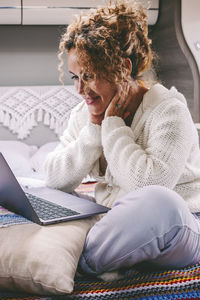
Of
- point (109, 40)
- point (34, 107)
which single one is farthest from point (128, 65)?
point (34, 107)

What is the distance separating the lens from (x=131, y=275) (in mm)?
1025

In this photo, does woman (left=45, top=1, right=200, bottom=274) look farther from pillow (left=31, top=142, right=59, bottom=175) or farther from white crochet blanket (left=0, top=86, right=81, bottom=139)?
white crochet blanket (left=0, top=86, right=81, bottom=139)

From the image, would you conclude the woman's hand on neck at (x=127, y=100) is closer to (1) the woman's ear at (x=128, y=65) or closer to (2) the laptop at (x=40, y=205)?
(1) the woman's ear at (x=128, y=65)

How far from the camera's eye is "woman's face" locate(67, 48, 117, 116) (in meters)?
1.45

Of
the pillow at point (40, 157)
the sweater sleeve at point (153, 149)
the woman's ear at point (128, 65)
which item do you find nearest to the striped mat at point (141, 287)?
the sweater sleeve at point (153, 149)

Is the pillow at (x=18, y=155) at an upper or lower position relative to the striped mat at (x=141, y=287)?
lower

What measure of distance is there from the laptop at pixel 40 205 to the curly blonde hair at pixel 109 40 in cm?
41

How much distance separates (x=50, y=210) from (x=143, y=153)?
0.33 metres

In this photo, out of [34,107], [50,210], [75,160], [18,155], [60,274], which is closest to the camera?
[60,274]

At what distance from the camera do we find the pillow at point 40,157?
2.43 metres

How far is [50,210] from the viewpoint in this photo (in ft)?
4.04

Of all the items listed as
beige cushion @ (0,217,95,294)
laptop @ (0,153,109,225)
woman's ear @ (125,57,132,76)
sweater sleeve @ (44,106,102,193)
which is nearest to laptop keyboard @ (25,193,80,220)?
laptop @ (0,153,109,225)

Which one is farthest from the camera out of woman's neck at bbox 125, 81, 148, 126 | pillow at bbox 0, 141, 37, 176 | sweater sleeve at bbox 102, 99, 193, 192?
pillow at bbox 0, 141, 37, 176

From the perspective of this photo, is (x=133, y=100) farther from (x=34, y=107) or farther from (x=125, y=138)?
(x=34, y=107)
